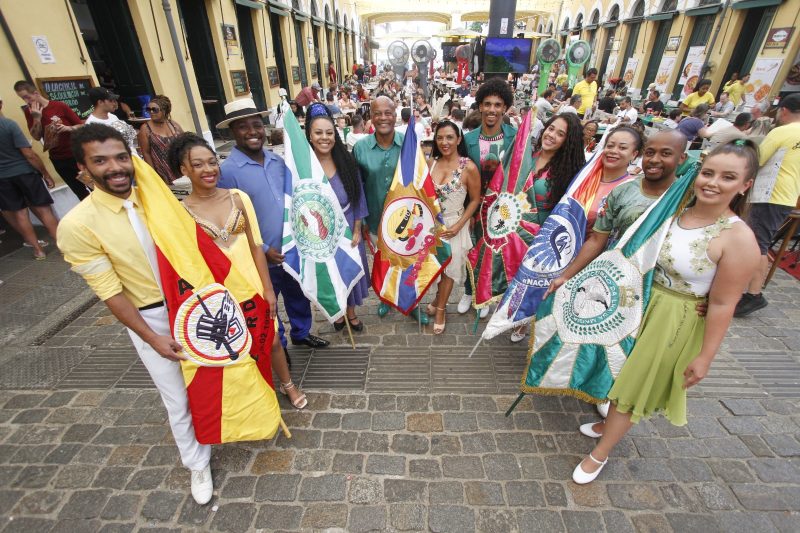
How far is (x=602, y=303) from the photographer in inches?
87.2

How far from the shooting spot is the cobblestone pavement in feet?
7.14

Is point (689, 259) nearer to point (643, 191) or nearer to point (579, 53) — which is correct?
point (643, 191)

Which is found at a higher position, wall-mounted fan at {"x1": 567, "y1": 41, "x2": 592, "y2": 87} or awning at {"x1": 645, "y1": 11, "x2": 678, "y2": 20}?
awning at {"x1": 645, "y1": 11, "x2": 678, "y2": 20}

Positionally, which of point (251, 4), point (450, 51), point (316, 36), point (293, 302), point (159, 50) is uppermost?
point (251, 4)

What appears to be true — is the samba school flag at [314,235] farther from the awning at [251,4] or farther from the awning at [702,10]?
the awning at [702,10]

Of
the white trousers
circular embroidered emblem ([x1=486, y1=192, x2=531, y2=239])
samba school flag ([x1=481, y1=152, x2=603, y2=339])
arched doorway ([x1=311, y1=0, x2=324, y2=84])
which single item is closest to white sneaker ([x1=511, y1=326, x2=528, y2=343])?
samba school flag ([x1=481, y1=152, x2=603, y2=339])

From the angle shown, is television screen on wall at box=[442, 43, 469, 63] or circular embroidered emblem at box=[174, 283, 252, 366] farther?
television screen on wall at box=[442, 43, 469, 63]

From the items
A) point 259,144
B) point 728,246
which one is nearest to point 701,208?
point 728,246

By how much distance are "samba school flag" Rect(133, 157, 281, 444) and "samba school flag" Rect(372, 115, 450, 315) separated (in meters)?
1.31

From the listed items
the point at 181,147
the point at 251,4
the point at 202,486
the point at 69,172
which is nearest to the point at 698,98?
the point at 181,147

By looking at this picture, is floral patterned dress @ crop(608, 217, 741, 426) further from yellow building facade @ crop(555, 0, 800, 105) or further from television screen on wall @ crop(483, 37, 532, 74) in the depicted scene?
television screen on wall @ crop(483, 37, 532, 74)

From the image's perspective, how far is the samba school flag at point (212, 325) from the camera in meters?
1.86

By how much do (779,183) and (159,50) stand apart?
1079 cm

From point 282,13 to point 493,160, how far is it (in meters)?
14.3
